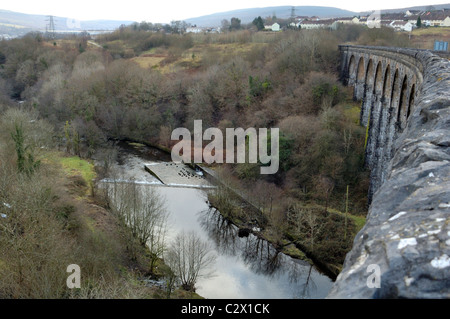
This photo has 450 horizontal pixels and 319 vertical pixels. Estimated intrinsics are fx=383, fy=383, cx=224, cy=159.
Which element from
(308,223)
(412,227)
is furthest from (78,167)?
(412,227)

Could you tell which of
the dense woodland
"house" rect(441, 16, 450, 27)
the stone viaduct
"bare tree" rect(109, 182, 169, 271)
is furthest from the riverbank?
"house" rect(441, 16, 450, 27)

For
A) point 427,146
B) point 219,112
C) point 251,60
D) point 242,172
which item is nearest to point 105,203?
point 242,172

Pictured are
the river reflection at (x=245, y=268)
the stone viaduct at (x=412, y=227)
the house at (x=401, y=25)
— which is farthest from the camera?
the house at (x=401, y=25)

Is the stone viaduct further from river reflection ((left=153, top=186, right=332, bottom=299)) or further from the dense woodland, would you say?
river reflection ((left=153, top=186, right=332, bottom=299))

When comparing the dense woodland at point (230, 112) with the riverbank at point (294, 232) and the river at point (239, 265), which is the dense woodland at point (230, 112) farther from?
the river at point (239, 265)

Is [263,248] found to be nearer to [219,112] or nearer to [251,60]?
[219,112]

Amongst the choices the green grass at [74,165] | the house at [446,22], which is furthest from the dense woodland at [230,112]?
the house at [446,22]
